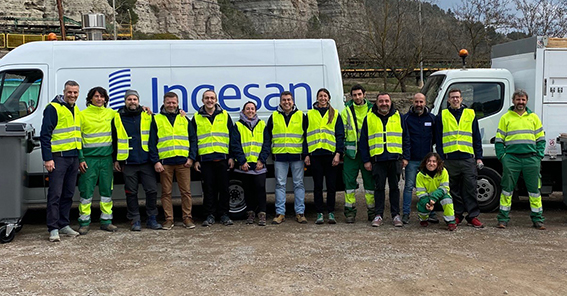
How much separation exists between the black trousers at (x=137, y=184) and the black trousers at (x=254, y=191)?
4.29 feet

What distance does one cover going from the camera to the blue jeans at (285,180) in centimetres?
805

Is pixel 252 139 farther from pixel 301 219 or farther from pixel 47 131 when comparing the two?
pixel 47 131

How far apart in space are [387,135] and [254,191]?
207cm

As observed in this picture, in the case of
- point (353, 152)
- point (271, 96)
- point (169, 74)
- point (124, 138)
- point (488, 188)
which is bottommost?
point (488, 188)

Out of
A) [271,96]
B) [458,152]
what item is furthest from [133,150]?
[458,152]

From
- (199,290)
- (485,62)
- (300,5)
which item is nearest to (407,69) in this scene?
(485,62)

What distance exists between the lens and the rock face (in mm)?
52156

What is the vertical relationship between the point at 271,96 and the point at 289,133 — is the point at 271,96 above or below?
above

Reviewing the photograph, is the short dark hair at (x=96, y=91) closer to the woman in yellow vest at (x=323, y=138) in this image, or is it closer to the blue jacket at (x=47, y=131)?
the blue jacket at (x=47, y=131)

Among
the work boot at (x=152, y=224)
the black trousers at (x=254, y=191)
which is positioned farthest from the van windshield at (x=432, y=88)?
the work boot at (x=152, y=224)

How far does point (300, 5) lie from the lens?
93250 mm

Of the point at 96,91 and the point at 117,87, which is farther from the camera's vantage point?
the point at 117,87

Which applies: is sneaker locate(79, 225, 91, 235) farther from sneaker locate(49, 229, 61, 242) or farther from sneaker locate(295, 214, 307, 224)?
sneaker locate(295, 214, 307, 224)

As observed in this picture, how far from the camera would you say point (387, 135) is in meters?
A: 7.67
